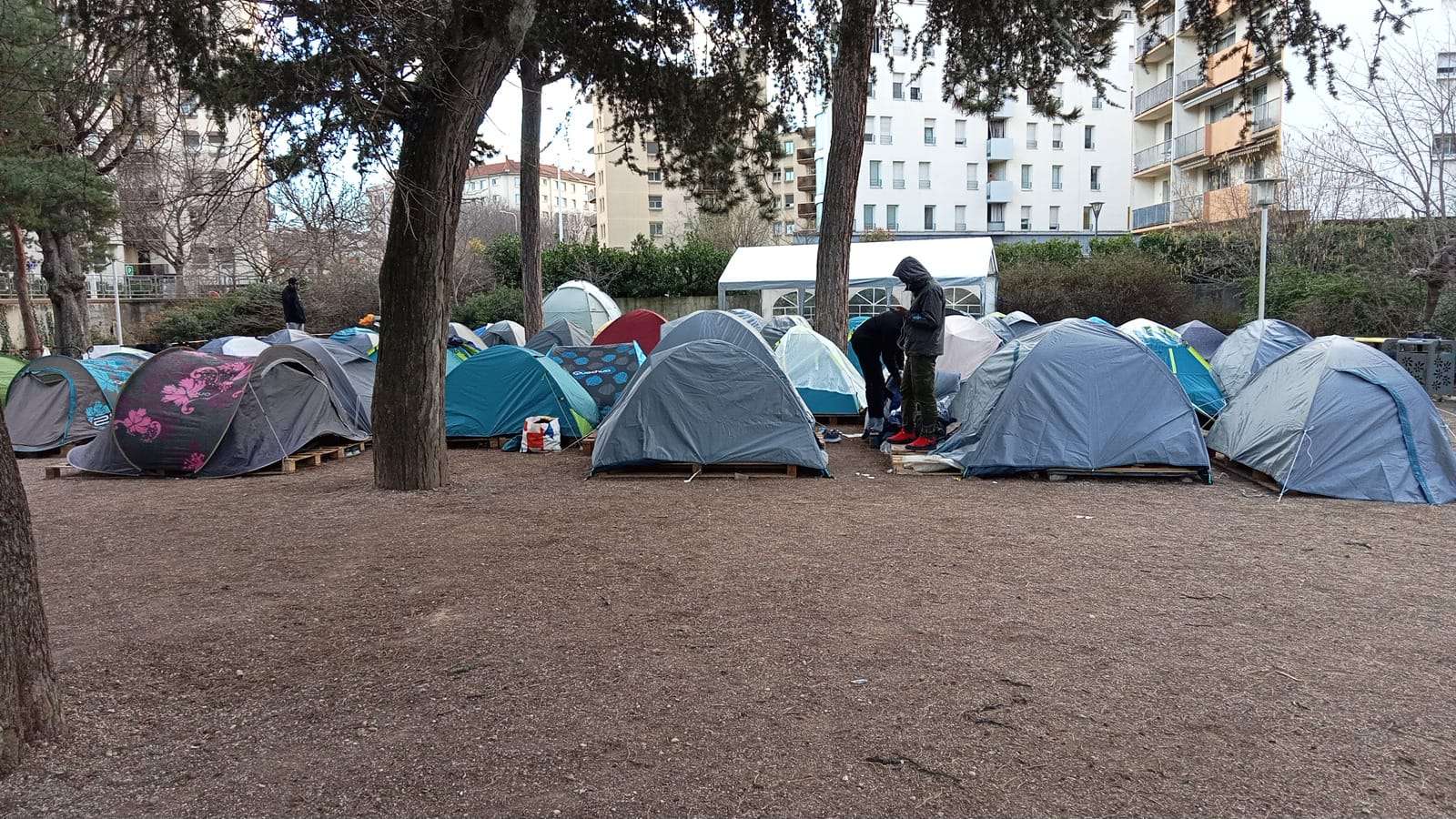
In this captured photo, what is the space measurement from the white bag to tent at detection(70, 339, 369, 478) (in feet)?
7.97

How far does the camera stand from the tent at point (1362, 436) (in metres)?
7.35

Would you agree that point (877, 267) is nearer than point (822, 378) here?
No

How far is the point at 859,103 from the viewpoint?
12.0 meters

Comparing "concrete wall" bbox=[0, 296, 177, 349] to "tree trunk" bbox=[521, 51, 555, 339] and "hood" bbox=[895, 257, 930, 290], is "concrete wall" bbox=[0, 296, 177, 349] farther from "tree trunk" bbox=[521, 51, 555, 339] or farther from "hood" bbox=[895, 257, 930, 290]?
"hood" bbox=[895, 257, 930, 290]

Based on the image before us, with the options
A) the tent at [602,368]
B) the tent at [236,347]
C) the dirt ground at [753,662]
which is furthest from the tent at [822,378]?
the tent at [236,347]

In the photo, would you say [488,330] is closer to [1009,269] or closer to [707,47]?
[707,47]

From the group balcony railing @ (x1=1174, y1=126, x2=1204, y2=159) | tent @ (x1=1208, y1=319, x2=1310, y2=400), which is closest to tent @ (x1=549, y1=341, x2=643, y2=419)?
tent @ (x1=1208, y1=319, x2=1310, y2=400)

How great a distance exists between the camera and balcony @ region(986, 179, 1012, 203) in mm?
49969

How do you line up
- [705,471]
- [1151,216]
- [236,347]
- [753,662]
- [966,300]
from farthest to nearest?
[1151,216], [966,300], [236,347], [705,471], [753,662]

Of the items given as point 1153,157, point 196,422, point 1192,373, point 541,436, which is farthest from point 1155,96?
point 196,422

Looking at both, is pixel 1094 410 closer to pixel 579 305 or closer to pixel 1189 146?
pixel 579 305

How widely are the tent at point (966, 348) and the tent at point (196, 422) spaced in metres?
8.79

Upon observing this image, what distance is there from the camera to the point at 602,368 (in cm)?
1176

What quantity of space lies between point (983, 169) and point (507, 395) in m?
45.4
